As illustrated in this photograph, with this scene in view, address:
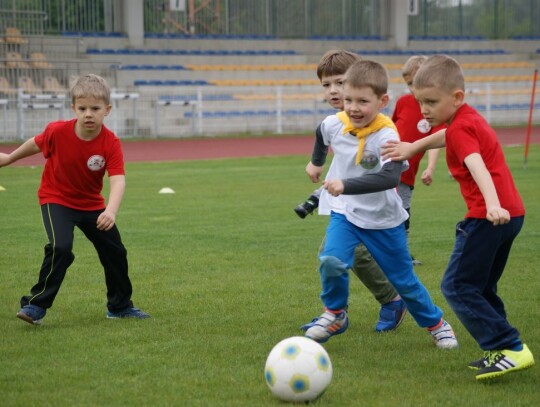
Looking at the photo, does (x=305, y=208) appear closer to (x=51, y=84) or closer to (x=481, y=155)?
(x=481, y=155)

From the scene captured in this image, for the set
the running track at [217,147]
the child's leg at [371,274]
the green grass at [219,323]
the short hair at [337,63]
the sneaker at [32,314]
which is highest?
the short hair at [337,63]

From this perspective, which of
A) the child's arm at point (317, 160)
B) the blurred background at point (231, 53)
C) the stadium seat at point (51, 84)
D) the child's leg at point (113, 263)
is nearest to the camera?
the child's arm at point (317, 160)

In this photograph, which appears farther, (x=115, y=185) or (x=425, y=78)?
(x=115, y=185)

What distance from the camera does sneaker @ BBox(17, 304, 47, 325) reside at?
5.82 metres

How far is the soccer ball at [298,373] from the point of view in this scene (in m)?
4.24

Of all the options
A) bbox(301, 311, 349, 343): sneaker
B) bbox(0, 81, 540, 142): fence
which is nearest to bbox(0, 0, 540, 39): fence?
bbox(0, 81, 540, 142): fence

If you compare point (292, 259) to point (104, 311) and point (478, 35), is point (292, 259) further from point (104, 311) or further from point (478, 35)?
point (478, 35)

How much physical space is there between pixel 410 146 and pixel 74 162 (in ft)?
7.30

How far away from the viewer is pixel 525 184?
14797mm

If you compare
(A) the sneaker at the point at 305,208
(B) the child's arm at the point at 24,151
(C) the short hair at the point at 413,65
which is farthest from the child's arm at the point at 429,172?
(B) the child's arm at the point at 24,151

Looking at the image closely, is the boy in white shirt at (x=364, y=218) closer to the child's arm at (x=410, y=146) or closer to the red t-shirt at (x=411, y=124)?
the child's arm at (x=410, y=146)

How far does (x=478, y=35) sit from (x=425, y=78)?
43.2m

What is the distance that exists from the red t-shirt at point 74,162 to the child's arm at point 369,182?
Answer: 168cm

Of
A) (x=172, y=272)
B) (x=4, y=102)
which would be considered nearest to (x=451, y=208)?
(x=172, y=272)
